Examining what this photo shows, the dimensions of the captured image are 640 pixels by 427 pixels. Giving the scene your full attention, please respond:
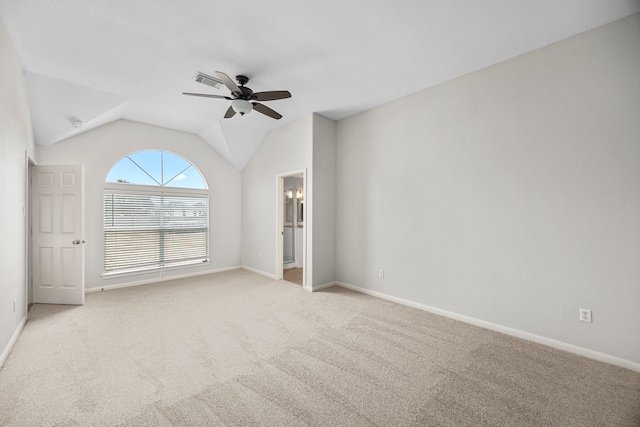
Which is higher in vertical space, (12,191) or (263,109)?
(263,109)

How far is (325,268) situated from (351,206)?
3.84 feet

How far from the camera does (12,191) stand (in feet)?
8.88

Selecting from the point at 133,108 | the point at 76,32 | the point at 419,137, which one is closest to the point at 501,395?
the point at 419,137

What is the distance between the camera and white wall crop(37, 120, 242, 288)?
450 centimetres

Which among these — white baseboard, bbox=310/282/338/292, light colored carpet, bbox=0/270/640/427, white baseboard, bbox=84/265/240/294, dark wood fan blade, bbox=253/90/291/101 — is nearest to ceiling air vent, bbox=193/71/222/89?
dark wood fan blade, bbox=253/90/291/101

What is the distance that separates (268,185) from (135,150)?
8.14 feet

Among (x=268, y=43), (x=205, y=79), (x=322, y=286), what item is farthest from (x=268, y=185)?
(x=268, y=43)

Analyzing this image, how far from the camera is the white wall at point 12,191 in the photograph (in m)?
2.39

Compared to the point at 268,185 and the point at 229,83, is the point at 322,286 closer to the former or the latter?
the point at 268,185

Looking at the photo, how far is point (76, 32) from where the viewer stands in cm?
250

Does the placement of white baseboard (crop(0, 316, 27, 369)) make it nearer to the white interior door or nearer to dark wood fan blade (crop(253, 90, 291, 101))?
the white interior door

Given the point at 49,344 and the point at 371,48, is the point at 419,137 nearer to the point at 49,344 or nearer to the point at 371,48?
the point at 371,48

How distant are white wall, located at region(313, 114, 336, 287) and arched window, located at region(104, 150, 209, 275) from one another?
273 centimetres

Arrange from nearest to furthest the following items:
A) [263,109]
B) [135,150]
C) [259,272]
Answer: [263,109] < [135,150] < [259,272]
